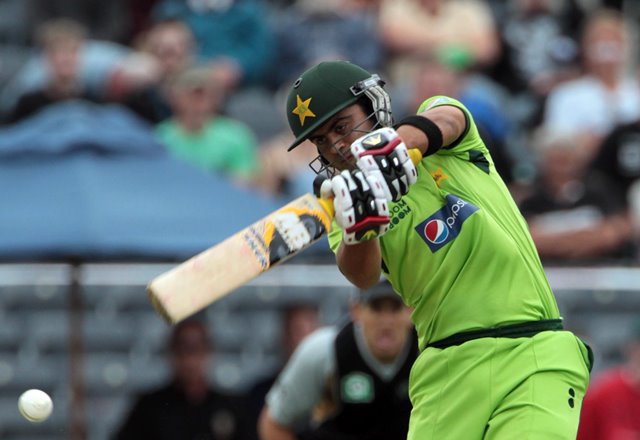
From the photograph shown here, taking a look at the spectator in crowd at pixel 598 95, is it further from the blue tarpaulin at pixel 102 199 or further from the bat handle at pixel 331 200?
the bat handle at pixel 331 200

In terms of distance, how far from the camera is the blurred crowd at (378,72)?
1077cm

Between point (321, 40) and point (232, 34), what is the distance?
0.76 metres

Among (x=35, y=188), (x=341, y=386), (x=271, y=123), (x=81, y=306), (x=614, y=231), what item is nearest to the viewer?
(x=341, y=386)

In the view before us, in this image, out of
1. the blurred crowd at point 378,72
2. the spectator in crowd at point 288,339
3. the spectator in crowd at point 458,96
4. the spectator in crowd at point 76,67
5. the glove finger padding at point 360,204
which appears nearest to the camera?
the glove finger padding at point 360,204

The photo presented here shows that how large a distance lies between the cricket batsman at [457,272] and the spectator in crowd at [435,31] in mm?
7010

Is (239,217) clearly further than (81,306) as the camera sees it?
No

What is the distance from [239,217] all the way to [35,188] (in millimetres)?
1232

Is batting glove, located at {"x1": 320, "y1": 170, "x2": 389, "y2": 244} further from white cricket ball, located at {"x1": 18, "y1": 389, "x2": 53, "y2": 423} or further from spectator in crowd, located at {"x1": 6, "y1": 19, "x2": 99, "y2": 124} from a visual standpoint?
spectator in crowd, located at {"x1": 6, "y1": 19, "x2": 99, "y2": 124}

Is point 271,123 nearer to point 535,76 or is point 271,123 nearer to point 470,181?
point 535,76

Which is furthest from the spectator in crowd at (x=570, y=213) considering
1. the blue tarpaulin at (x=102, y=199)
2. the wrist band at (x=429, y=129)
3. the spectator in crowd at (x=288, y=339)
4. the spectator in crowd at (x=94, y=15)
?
the wrist band at (x=429, y=129)

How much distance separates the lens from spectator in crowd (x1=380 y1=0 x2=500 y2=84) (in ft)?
40.6

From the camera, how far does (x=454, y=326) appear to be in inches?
206

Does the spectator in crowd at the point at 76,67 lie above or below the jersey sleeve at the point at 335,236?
above

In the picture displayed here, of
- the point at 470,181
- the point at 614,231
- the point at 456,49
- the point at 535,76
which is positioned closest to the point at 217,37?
the point at 456,49
